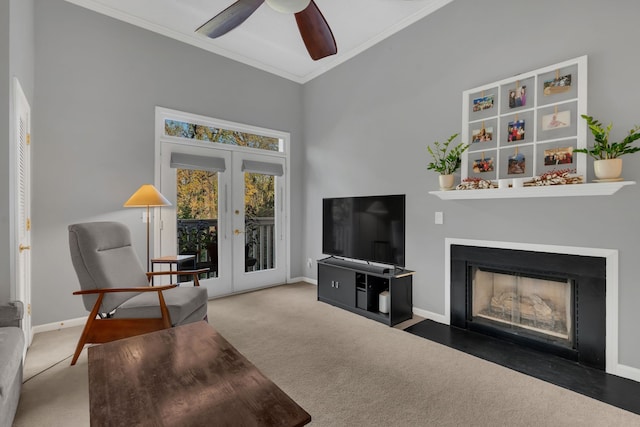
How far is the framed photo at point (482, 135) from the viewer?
2.81 meters

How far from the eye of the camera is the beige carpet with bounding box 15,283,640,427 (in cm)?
174

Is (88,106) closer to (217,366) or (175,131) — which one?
(175,131)

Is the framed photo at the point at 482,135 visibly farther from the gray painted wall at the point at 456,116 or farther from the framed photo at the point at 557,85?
the framed photo at the point at 557,85

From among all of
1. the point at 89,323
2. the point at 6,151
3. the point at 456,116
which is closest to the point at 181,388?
the point at 89,323

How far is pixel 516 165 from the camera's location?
2.64 metres

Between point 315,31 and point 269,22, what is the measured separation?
1.31 m

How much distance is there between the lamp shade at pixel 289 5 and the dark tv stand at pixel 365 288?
8.08ft

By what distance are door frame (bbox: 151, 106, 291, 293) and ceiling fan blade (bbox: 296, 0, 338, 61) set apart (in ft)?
6.05

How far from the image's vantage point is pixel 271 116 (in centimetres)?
465

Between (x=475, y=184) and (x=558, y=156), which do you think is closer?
(x=558, y=156)

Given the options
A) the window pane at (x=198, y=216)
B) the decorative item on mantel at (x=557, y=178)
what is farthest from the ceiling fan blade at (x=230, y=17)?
the decorative item on mantel at (x=557, y=178)

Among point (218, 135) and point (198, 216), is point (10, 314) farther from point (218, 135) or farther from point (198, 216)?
point (218, 135)

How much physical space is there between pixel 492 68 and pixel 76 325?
4.72 m

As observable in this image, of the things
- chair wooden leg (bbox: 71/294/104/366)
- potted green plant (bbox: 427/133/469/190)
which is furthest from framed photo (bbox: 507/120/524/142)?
chair wooden leg (bbox: 71/294/104/366)
